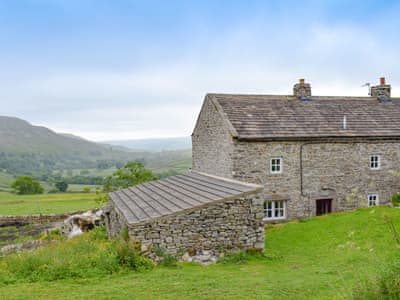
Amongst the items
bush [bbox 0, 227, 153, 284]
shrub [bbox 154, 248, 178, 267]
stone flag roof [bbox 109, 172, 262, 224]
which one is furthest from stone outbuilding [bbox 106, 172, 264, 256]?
bush [bbox 0, 227, 153, 284]

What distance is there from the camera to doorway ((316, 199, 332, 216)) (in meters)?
22.7

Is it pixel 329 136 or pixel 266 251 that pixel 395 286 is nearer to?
pixel 266 251

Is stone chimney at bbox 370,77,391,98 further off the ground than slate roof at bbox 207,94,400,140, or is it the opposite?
stone chimney at bbox 370,77,391,98

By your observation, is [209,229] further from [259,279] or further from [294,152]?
[294,152]

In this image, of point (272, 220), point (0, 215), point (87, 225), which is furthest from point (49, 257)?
point (0, 215)

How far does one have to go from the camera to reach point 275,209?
2184 centimetres

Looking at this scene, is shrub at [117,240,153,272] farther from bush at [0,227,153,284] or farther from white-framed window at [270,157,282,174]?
white-framed window at [270,157,282,174]

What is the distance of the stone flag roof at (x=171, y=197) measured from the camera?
500 inches

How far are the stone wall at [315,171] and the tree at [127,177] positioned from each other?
11.8 metres

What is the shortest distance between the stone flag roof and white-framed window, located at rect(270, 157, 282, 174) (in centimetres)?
504

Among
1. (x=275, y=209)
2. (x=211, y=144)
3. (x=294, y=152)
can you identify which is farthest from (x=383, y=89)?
(x=211, y=144)

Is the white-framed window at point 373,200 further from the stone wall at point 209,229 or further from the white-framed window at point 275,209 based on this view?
the stone wall at point 209,229

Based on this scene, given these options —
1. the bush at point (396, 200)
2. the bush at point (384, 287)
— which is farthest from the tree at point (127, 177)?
the bush at point (384, 287)

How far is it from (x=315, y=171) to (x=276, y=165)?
262 cm
